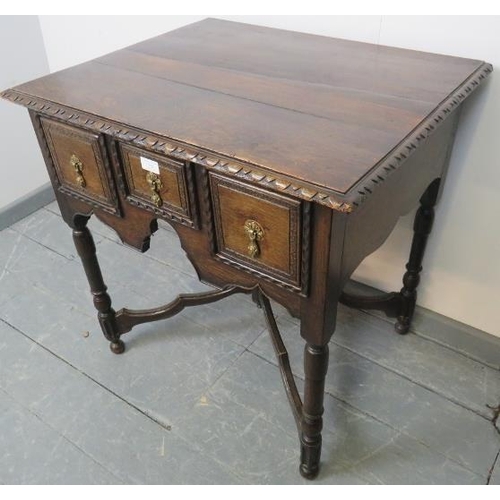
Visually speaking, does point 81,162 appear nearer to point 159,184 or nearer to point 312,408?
point 159,184

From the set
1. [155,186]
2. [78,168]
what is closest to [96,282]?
[78,168]

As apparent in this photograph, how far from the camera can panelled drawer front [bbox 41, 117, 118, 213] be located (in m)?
0.93

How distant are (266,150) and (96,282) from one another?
679 millimetres

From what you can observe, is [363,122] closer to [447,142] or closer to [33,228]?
[447,142]

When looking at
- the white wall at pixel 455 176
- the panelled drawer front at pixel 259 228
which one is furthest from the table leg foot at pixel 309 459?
the white wall at pixel 455 176

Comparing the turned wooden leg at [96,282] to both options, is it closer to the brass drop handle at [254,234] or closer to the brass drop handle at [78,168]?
the brass drop handle at [78,168]

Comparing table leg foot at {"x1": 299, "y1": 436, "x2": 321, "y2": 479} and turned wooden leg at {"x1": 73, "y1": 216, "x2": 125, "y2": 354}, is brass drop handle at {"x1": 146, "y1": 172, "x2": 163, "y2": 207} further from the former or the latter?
table leg foot at {"x1": 299, "y1": 436, "x2": 321, "y2": 479}

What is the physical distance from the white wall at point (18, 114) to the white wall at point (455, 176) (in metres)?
0.27

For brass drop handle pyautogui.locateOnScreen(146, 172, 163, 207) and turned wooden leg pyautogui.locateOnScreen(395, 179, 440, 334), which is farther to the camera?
turned wooden leg pyautogui.locateOnScreen(395, 179, 440, 334)

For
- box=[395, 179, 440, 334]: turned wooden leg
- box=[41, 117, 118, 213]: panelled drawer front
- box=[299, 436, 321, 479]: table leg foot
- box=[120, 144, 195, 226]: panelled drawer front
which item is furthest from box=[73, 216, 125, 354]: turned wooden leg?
box=[395, 179, 440, 334]: turned wooden leg

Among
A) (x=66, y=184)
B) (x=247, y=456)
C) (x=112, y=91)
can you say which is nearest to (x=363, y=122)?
(x=112, y=91)

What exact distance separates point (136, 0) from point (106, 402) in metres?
1.04

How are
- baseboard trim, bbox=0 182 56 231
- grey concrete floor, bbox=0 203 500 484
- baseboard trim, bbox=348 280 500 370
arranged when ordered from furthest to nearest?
baseboard trim, bbox=0 182 56 231 → baseboard trim, bbox=348 280 500 370 → grey concrete floor, bbox=0 203 500 484

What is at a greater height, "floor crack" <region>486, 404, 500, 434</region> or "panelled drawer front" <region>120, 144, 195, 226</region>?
"panelled drawer front" <region>120, 144, 195, 226</region>
